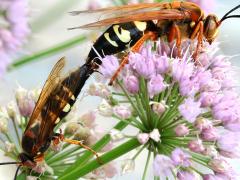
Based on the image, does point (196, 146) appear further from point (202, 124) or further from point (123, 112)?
point (123, 112)

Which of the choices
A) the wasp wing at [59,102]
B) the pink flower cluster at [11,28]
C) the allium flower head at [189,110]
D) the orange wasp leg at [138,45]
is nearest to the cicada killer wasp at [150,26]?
the orange wasp leg at [138,45]

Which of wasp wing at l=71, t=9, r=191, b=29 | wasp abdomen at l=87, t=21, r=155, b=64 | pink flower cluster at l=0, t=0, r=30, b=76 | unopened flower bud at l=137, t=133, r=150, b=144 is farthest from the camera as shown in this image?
pink flower cluster at l=0, t=0, r=30, b=76

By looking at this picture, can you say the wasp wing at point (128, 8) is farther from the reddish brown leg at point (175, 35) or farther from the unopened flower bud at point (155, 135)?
the unopened flower bud at point (155, 135)

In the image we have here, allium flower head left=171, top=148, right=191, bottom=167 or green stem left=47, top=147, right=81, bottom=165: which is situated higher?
allium flower head left=171, top=148, right=191, bottom=167

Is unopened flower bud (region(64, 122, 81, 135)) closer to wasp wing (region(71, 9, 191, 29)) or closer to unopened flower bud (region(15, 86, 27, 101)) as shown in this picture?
unopened flower bud (region(15, 86, 27, 101))

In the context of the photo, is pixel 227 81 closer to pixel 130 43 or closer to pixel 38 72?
pixel 130 43

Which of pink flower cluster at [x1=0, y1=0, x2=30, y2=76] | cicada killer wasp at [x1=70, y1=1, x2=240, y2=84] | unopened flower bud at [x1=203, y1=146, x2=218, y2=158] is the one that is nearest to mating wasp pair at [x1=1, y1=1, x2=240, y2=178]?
cicada killer wasp at [x1=70, y1=1, x2=240, y2=84]

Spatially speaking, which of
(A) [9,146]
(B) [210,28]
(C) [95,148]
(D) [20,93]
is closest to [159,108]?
(C) [95,148]
